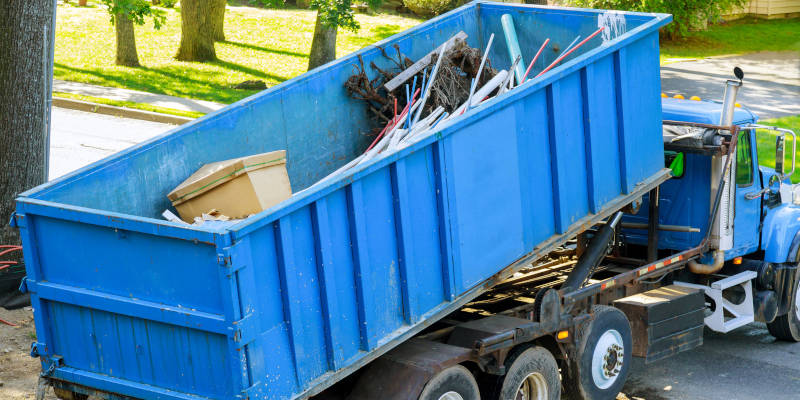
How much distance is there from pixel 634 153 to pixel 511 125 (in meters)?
1.58

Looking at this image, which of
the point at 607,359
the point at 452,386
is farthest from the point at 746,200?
the point at 452,386

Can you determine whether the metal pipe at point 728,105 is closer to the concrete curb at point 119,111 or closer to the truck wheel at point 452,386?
the truck wheel at point 452,386

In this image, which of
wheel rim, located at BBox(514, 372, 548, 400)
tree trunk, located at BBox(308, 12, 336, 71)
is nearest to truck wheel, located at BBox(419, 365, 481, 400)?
wheel rim, located at BBox(514, 372, 548, 400)

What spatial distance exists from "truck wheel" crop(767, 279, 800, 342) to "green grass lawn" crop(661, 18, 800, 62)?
18236 mm

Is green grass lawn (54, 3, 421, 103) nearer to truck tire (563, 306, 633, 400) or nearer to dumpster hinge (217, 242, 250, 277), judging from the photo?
truck tire (563, 306, 633, 400)

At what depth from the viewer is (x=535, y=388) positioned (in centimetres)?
705

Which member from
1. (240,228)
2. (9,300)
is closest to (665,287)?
(240,228)

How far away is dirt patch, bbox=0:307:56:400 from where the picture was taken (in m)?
7.72

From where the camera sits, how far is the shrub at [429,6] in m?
29.9

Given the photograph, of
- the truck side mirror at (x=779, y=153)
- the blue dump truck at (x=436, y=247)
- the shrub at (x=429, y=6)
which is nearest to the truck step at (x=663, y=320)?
the blue dump truck at (x=436, y=247)

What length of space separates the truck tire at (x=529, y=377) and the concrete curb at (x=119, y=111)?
40.0 ft

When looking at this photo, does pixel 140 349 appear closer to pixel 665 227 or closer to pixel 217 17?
pixel 665 227

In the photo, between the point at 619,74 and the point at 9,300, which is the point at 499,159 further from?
the point at 9,300

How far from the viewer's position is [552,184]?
286 inches
